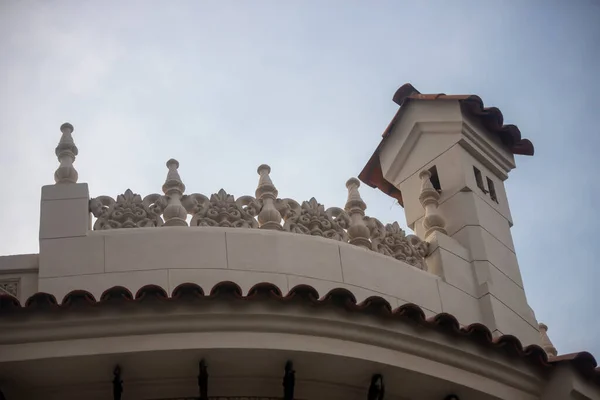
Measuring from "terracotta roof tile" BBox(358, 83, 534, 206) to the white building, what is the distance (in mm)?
963

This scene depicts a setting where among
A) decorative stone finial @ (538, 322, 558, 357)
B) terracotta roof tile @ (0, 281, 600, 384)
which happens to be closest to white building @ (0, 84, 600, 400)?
terracotta roof tile @ (0, 281, 600, 384)

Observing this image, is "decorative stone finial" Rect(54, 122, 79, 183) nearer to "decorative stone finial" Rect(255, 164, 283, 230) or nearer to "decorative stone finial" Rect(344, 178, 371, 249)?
"decorative stone finial" Rect(255, 164, 283, 230)

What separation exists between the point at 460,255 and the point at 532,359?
2.11 m

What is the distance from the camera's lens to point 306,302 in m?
11.2

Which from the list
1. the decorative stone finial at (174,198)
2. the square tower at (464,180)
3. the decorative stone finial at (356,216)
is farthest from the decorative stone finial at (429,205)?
the decorative stone finial at (174,198)

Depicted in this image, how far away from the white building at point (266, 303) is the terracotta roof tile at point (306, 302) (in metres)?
0.01

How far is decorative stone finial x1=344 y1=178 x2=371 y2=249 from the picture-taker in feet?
43.0

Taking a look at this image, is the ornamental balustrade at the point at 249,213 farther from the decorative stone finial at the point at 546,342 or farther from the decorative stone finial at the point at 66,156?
the decorative stone finial at the point at 546,342

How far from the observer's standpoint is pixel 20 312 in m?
10.8

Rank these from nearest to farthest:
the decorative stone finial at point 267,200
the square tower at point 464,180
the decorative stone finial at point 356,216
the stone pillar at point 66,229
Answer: the stone pillar at point 66,229
the decorative stone finial at point 267,200
the decorative stone finial at point 356,216
the square tower at point 464,180

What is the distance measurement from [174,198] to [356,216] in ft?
6.29

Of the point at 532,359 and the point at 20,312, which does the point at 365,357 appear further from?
the point at 20,312

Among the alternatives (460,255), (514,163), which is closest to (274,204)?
(460,255)

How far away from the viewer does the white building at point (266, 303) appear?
10.9 m
